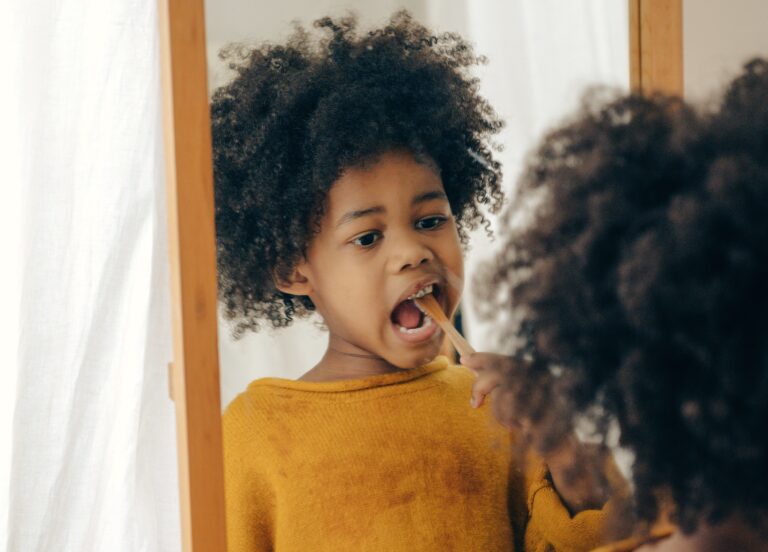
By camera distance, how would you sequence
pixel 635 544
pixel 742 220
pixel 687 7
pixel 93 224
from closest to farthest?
1. pixel 742 220
2. pixel 635 544
3. pixel 93 224
4. pixel 687 7

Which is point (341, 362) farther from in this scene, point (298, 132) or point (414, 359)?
point (298, 132)

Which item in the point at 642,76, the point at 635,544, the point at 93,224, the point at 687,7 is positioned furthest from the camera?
the point at 687,7

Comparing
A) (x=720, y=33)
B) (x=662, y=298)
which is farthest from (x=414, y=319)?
(x=720, y=33)

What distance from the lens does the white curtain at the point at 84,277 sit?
873mm

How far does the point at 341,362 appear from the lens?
0.95 m

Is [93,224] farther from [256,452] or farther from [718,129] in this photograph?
[718,129]

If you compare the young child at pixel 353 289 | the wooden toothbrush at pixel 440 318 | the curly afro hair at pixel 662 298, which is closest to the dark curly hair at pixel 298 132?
the young child at pixel 353 289

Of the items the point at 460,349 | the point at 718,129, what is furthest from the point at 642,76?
the point at 718,129

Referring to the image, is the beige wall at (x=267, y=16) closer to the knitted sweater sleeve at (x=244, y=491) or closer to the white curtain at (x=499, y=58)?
the white curtain at (x=499, y=58)

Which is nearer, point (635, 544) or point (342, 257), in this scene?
point (635, 544)

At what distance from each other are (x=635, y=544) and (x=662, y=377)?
0.48 ft

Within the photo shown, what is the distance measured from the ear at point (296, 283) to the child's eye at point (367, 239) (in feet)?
0.18

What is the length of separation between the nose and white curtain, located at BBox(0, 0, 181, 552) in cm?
19

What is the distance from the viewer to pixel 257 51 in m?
0.89
